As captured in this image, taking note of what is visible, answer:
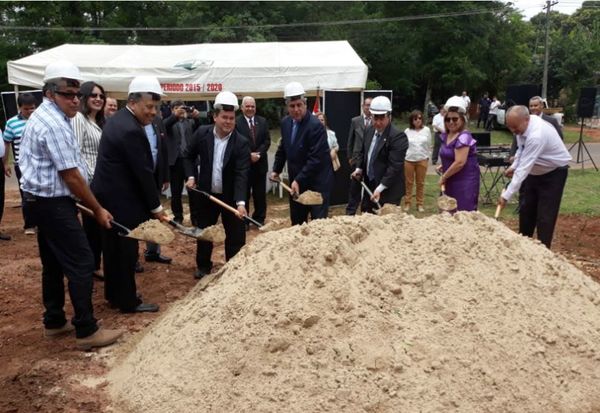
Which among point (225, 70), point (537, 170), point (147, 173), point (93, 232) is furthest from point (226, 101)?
point (225, 70)

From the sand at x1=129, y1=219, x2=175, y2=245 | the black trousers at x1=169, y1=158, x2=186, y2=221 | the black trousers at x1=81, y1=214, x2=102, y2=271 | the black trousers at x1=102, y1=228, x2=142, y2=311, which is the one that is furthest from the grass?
the sand at x1=129, y1=219, x2=175, y2=245

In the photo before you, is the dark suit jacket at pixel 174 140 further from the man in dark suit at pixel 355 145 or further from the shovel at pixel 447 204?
the shovel at pixel 447 204

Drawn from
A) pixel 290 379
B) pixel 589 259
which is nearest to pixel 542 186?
pixel 589 259

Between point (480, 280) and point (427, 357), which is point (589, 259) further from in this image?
point (427, 357)

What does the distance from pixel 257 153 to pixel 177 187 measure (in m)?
1.30

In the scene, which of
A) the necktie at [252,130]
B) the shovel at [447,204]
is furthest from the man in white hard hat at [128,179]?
the necktie at [252,130]

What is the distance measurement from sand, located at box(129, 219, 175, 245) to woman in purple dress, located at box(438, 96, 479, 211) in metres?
2.47

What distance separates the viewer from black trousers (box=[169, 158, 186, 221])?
25.4ft

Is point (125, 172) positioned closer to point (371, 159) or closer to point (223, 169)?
point (223, 169)

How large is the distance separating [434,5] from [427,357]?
94.3 ft

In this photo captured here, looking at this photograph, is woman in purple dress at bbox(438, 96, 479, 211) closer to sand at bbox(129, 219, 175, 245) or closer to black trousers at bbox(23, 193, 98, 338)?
sand at bbox(129, 219, 175, 245)

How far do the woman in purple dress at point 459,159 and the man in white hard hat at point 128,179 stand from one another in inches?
96.4

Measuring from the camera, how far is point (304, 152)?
502 cm

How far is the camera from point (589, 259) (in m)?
5.84
